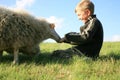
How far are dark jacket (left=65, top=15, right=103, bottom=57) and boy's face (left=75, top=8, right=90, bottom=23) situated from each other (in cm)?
11

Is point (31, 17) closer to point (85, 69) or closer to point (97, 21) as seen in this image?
point (97, 21)

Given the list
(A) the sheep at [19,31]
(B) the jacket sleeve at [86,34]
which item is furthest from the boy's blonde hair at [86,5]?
(A) the sheep at [19,31]

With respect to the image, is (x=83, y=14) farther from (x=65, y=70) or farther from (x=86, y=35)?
(x=65, y=70)

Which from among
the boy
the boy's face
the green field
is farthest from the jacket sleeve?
the green field

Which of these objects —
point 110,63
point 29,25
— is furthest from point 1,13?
point 110,63

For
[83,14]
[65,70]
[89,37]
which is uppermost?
[83,14]

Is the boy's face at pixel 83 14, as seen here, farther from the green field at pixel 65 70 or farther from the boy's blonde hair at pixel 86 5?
the green field at pixel 65 70

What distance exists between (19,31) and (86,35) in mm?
1775

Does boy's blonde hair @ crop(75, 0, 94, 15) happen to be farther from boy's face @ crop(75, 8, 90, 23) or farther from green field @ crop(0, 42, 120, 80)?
green field @ crop(0, 42, 120, 80)

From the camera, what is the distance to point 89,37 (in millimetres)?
8594

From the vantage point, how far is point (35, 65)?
796 cm

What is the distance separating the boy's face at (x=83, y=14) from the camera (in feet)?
28.9

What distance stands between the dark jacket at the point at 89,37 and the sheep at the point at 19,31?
2.85 ft

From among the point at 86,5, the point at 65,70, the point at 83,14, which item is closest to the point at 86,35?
the point at 83,14
